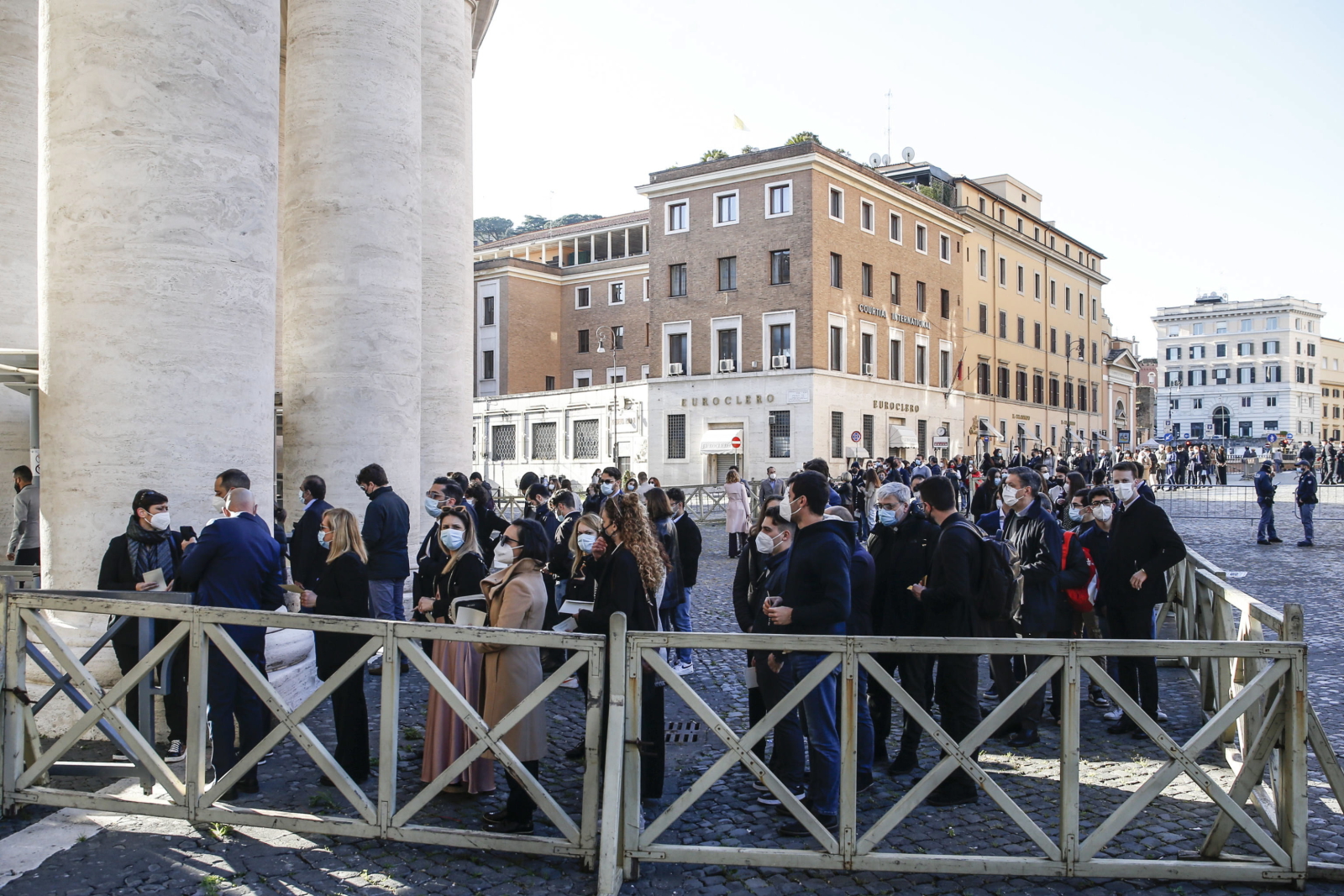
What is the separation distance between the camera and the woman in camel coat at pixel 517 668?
4.96m

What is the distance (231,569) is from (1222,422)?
131 m

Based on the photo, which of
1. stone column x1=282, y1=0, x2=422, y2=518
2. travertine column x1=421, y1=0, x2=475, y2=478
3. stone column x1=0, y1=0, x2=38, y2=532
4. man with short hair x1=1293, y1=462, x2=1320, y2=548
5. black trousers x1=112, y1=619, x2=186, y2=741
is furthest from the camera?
man with short hair x1=1293, y1=462, x2=1320, y2=548

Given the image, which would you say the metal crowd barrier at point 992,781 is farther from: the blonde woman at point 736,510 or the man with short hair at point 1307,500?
the man with short hair at point 1307,500

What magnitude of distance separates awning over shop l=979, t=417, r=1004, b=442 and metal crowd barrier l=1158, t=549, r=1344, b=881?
141 feet

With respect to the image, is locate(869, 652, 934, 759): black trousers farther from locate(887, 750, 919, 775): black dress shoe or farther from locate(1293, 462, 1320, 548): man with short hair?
locate(1293, 462, 1320, 548): man with short hair

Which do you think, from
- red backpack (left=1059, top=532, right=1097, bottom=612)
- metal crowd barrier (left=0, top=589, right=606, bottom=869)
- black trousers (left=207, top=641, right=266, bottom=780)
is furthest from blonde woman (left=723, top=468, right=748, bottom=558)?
metal crowd barrier (left=0, top=589, right=606, bottom=869)

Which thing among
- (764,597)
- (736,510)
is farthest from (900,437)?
(764,597)

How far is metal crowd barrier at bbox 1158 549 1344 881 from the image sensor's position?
451cm

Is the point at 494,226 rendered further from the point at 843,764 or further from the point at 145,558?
the point at 843,764

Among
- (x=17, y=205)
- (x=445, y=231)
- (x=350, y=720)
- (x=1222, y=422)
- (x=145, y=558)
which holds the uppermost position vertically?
(x=1222, y=422)

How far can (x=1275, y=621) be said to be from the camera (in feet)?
18.1

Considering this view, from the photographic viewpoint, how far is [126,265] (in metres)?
6.72

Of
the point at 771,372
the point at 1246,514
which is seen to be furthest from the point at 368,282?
the point at 771,372

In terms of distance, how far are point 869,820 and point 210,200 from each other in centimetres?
605
